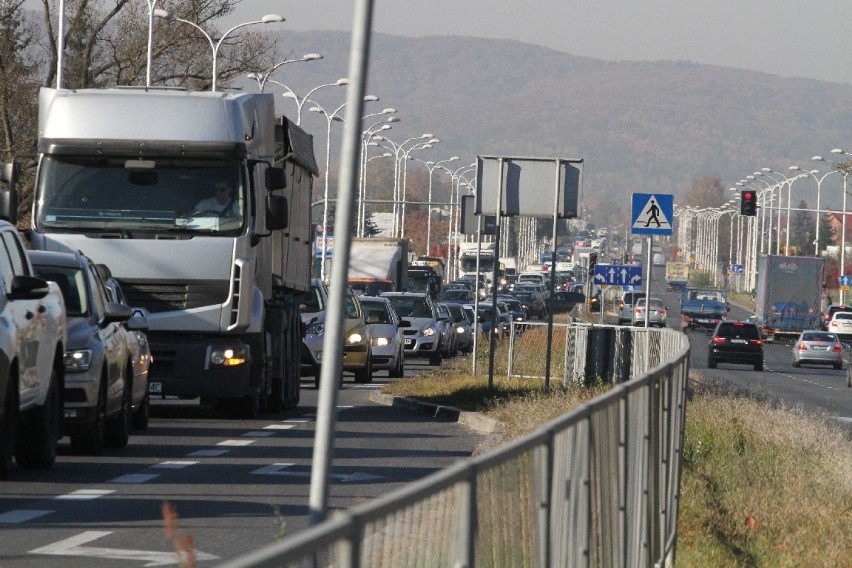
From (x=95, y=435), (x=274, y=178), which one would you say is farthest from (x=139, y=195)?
(x=95, y=435)

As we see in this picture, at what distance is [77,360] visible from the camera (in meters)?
15.5

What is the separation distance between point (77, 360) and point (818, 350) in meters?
48.6

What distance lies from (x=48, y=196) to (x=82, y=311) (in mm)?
3607

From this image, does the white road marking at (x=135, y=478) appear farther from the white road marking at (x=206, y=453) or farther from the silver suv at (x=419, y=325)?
the silver suv at (x=419, y=325)

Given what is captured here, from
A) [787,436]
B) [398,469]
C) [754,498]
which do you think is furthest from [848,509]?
[787,436]

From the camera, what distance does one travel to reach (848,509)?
41.9 ft

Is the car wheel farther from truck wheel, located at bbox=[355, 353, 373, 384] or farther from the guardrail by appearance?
truck wheel, located at bbox=[355, 353, 373, 384]

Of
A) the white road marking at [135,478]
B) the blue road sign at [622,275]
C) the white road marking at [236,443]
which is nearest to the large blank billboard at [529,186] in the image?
the white road marking at [236,443]

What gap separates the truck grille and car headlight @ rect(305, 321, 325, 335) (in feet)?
35.0

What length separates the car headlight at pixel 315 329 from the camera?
101 feet

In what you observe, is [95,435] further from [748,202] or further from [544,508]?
[748,202]

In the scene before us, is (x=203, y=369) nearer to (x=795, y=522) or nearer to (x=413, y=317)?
(x=795, y=522)

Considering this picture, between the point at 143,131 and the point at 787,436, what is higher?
the point at 143,131

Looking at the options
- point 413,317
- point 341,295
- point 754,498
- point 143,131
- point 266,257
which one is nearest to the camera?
point 341,295
